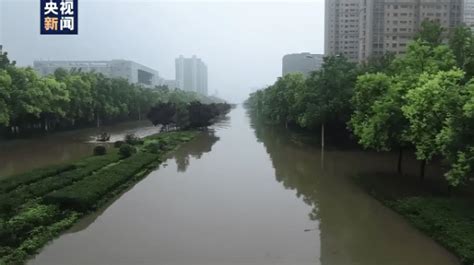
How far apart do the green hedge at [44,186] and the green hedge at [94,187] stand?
49cm

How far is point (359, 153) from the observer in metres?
25.9

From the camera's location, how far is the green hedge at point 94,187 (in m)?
12.4

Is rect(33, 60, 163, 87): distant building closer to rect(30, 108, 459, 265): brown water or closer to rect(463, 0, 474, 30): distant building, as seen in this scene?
rect(463, 0, 474, 30): distant building

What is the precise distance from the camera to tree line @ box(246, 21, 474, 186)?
1108 cm

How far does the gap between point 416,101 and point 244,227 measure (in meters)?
6.26

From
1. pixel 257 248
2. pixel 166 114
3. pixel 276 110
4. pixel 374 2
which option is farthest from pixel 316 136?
pixel 374 2

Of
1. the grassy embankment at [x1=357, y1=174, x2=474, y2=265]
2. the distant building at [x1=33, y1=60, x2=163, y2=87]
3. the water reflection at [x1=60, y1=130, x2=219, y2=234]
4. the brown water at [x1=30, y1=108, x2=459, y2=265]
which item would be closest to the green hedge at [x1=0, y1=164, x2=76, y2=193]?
the water reflection at [x1=60, y1=130, x2=219, y2=234]

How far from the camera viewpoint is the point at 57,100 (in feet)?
114

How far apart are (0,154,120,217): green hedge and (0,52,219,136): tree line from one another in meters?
10.2

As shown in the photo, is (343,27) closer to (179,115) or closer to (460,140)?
(179,115)

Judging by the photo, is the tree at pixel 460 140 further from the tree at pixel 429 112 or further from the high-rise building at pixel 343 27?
the high-rise building at pixel 343 27

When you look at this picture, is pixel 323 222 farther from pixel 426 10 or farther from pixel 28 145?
pixel 426 10

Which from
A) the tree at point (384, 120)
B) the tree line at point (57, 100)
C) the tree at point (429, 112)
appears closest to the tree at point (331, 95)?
the tree at point (384, 120)

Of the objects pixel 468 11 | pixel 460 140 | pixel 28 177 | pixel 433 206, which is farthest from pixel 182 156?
pixel 468 11
